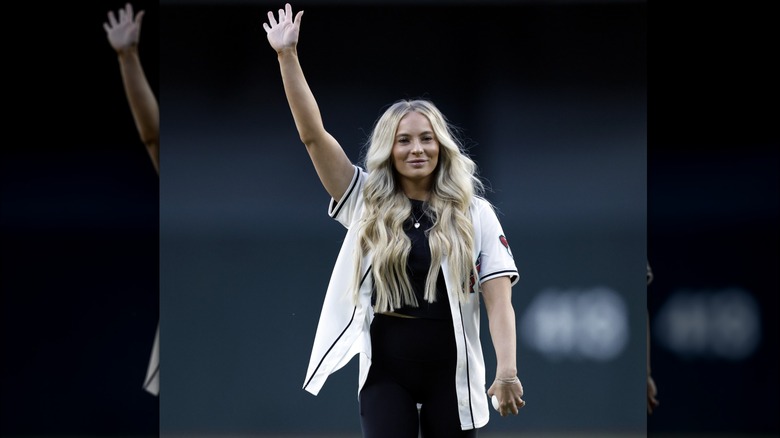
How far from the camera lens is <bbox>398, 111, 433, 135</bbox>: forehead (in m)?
2.89

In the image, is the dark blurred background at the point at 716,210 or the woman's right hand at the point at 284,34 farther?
the woman's right hand at the point at 284,34

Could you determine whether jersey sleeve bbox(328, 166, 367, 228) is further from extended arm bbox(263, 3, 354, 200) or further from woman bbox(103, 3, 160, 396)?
woman bbox(103, 3, 160, 396)

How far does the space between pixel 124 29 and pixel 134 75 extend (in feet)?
0.21

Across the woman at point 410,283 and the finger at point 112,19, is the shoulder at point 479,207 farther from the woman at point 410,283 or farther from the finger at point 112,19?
the finger at point 112,19

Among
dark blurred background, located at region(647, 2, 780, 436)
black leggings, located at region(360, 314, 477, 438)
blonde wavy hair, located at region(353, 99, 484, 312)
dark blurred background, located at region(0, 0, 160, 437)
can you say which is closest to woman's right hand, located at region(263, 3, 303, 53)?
blonde wavy hair, located at region(353, 99, 484, 312)

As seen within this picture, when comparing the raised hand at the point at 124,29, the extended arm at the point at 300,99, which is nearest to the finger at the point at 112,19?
the raised hand at the point at 124,29

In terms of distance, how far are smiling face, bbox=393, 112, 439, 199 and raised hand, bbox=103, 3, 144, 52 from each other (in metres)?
1.64

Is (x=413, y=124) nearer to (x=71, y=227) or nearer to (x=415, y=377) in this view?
(x=415, y=377)

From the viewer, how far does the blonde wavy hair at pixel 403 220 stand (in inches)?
108

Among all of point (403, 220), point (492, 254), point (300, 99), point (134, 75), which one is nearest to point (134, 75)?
point (134, 75)

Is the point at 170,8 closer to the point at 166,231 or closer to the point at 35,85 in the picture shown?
the point at 166,231

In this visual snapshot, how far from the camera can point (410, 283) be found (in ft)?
8.99

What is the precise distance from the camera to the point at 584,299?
18.4ft

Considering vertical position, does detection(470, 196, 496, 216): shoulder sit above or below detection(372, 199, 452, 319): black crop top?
above
